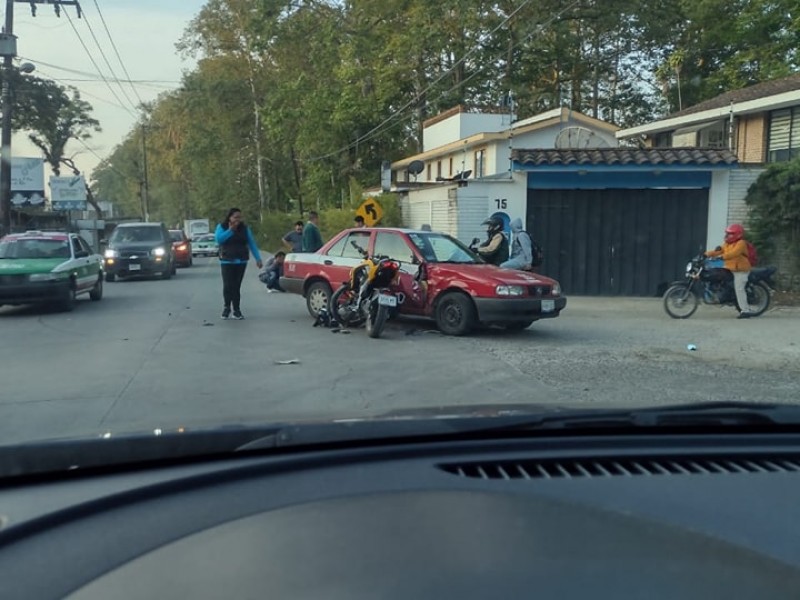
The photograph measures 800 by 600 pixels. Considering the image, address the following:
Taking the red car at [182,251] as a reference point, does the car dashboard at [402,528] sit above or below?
above

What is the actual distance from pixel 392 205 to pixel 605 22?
19987 millimetres

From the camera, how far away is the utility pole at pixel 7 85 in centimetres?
2692

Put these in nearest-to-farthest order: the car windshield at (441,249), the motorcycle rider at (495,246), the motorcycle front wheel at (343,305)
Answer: the motorcycle front wheel at (343,305), the car windshield at (441,249), the motorcycle rider at (495,246)

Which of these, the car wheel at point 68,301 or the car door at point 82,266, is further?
the car door at point 82,266

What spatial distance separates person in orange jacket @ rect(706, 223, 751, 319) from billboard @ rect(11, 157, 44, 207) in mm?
46199

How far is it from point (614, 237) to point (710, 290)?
14.2 ft

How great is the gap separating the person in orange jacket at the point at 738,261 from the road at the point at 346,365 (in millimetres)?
388

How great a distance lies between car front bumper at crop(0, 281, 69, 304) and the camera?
15.1 metres

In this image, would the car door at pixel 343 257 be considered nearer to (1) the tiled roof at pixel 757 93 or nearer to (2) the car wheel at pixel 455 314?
(2) the car wheel at pixel 455 314

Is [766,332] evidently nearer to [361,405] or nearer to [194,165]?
[361,405]

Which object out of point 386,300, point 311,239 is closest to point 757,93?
point 311,239

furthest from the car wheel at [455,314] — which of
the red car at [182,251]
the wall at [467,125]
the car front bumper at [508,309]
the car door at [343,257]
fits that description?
the wall at [467,125]

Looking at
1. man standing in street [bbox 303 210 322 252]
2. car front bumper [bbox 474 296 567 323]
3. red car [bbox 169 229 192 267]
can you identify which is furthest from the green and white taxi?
red car [bbox 169 229 192 267]

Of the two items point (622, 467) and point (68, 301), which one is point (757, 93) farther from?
point (622, 467)
